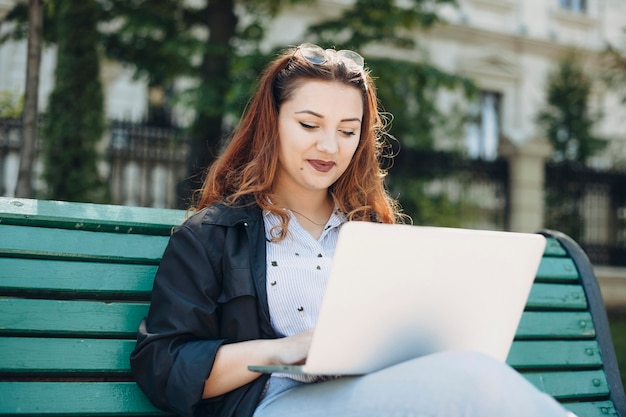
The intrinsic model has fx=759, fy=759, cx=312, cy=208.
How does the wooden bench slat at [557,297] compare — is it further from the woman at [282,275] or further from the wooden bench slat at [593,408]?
the woman at [282,275]

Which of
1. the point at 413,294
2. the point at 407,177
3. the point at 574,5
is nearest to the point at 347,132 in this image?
the point at 413,294

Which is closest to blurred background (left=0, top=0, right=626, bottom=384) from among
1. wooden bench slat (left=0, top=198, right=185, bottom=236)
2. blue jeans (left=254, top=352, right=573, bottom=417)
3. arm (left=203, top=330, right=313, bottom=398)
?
wooden bench slat (left=0, top=198, right=185, bottom=236)

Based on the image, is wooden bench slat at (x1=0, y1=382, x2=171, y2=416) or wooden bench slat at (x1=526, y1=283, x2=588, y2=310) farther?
wooden bench slat at (x1=526, y1=283, x2=588, y2=310)

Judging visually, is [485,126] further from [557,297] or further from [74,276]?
[74,276]

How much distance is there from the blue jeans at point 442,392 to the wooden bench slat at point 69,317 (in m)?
0.63

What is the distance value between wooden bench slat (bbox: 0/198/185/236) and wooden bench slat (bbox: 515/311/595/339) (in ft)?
3.95

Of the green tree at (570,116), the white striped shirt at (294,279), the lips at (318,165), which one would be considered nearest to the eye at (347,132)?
the lips at (318,165)

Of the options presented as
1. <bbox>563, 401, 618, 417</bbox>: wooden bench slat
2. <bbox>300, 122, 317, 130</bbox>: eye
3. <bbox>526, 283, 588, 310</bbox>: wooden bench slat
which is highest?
<bbox>300, 122, 317, 130</bbox>: eye

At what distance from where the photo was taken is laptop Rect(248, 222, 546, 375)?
62.2 inches

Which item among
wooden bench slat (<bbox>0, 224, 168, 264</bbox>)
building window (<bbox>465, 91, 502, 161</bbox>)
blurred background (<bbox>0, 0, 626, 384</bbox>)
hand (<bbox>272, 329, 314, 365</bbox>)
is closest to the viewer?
hand (<bbox>272, 329, 314, 365</bbox>)

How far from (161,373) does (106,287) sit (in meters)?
0.36

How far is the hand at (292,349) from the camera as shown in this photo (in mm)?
1776

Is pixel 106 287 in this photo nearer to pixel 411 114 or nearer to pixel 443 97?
pixel 411 114

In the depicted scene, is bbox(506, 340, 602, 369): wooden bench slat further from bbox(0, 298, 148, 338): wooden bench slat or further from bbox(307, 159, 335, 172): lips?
bbox(0, 298, 148, 338): wooden bench slat
